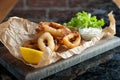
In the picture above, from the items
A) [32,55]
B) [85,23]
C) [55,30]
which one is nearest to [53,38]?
[55,30]

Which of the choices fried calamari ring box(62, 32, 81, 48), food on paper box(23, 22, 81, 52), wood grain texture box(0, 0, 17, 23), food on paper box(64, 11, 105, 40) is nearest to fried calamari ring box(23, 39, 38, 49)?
food on paper box(23, 22, 81, 52)

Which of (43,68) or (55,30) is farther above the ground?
(55,30)

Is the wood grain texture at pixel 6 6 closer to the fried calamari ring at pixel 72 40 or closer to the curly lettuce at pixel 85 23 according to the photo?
the curly lettuce at pixel 85 23

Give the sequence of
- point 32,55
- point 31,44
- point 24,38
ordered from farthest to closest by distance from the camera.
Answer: point 24,38 < point 31,44 < point 32,55

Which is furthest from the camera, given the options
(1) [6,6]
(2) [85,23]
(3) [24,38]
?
(1) [6,6]

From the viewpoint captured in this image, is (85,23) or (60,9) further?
(60,9)

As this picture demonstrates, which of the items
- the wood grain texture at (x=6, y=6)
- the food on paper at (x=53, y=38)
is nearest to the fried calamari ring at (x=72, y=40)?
the food on paper at (x=53, y=38)

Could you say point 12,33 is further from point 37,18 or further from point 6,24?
point 37,18

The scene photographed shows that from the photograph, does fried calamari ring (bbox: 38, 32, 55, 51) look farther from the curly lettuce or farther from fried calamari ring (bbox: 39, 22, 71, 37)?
the curly lettuce

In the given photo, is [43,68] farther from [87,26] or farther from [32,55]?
[87,26]
